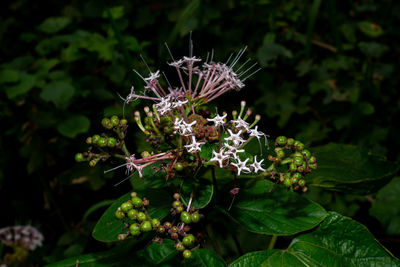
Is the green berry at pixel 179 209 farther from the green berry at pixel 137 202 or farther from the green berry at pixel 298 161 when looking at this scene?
the green berry at pixel 298 161

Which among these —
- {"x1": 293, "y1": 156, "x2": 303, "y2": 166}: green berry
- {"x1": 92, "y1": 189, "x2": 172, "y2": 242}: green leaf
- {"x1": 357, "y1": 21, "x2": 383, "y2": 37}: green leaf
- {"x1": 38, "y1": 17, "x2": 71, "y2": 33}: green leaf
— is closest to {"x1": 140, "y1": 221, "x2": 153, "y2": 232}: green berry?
{"x1": 92, "y1": 189, "x2": 172, "y2": 242}: green leaf

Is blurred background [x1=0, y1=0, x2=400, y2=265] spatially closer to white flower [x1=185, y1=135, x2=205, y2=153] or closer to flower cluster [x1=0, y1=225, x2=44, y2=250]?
flower cluster [x1=0, y1=225, x2=44, y2=250]

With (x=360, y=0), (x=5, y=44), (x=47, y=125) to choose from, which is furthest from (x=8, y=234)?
(x=360, y=0)

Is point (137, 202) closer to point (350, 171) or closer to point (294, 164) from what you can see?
point (294, 164)

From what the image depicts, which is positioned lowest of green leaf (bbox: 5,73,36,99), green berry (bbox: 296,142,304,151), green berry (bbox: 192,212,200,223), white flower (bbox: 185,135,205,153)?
green leaf (bbox: 5,73,36,99)

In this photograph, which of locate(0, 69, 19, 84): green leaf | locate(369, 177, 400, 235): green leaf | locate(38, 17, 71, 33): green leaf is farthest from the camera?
locate(38, 17, 71, 33): green leaf

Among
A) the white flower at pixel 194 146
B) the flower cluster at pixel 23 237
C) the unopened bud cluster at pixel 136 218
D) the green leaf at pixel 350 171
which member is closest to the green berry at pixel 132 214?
the unopened bud cluster at pixel 136 218

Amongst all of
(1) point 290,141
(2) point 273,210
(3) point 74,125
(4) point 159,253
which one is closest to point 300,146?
(1) point 290,141
